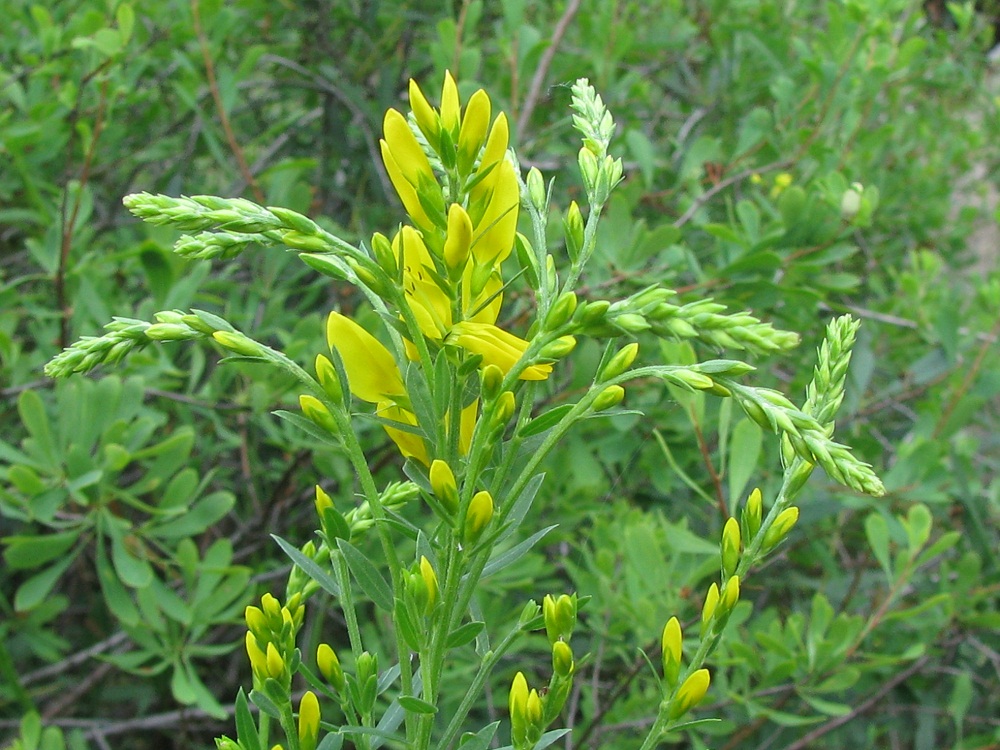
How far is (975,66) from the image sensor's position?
3336 millimetres

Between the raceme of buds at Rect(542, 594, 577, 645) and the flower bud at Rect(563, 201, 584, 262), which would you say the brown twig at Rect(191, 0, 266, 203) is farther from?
the raceme of buds at Rect(542, 594, 577, 645)

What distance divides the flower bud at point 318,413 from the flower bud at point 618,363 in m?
0.18

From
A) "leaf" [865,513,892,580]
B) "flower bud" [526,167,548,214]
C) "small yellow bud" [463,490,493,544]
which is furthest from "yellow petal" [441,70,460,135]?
"leaf" [865,513,892,580]

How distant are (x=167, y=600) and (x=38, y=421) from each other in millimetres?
337

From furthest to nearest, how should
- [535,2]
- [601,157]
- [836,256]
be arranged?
1. [535,2]
2. [836,256]
3. [601,157]

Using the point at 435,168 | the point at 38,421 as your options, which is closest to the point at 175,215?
the point at 435,168

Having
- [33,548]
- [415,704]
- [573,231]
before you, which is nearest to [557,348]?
[573,231]

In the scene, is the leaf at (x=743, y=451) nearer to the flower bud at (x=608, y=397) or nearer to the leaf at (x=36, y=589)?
the flower bud at (x=608, y=397)

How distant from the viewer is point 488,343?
1.82 ft

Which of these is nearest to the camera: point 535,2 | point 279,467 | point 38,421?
point 38,421

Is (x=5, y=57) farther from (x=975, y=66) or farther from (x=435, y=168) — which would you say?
(x=975, y=66)

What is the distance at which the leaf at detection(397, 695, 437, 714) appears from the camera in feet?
1.75

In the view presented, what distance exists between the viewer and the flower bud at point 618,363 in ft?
1.90

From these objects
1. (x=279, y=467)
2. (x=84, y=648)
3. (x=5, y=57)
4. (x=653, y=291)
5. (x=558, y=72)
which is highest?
(x=653, y=291)
